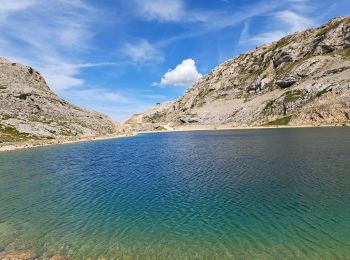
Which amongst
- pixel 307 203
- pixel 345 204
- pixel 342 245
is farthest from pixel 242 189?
pixel 342 245

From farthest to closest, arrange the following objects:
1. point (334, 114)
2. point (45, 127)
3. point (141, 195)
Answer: point (334, 114), point (45, 127), point (141, 195)

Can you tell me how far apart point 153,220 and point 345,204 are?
1849 centimetres

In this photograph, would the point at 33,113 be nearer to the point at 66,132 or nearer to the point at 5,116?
the point at 5,116

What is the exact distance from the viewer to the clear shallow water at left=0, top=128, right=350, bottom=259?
21.7 m

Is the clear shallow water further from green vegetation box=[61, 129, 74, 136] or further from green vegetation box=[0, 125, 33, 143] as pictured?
green vegetation box=[61, 129, 74, 136]

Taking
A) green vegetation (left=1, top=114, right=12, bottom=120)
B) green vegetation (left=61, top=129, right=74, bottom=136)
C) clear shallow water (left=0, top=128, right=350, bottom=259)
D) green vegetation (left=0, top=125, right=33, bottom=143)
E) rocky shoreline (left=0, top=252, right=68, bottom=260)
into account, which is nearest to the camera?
rocky shoreline (left=0, top=252, right=68, bottom=260)

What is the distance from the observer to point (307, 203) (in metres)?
30.3

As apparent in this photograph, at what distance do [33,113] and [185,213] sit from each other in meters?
136

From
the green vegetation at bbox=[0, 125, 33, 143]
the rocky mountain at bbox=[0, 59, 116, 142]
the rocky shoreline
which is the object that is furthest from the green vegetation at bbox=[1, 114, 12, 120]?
the rocky shoreline

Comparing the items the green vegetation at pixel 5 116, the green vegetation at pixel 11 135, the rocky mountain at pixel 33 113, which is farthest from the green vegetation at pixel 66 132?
the green vegetation at pixel 5 116

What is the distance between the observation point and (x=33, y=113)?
477 feet

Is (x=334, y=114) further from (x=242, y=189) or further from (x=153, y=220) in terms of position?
(x=153, y=220)

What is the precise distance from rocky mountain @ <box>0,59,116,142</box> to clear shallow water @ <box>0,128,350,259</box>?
8485 centimetres

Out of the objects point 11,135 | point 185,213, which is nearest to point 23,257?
point 185,213
